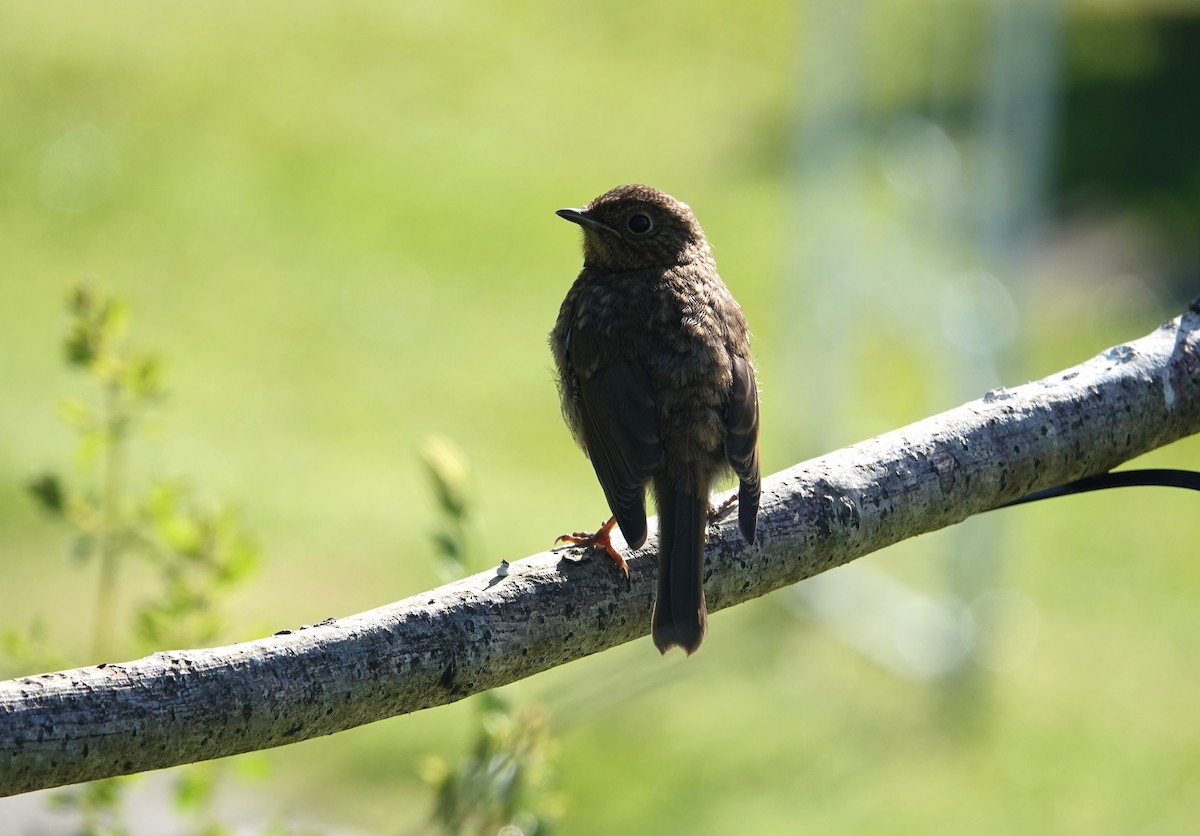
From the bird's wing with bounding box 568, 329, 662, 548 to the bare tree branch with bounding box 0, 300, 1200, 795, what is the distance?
342 mm

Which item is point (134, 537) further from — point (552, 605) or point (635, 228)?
point (635, 228)

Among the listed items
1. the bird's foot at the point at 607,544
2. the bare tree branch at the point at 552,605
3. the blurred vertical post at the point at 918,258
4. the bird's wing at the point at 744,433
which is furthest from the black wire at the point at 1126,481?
the blurred vertical post at the point at 918,258

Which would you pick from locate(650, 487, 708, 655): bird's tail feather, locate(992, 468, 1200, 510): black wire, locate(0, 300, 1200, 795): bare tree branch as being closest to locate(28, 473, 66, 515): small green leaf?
locate(0, 300, 1200, 795): bare tree branch

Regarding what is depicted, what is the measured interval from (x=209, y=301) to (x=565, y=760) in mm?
7541

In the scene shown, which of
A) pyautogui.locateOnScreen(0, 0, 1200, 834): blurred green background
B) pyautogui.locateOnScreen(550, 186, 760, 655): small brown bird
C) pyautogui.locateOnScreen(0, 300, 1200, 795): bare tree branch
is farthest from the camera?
pyautogui.locateOnScreen(0, 0, 1200, 834): blurred green background

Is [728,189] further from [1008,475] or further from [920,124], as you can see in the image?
[1008,475]

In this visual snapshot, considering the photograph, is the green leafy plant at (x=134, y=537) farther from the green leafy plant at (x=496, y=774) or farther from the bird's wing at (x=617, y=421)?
the bird's wing at (x=617, y=421)

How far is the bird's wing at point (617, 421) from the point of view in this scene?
365cm

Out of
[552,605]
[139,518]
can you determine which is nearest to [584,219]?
[139,518]

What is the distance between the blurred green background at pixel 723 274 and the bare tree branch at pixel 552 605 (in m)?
0.22

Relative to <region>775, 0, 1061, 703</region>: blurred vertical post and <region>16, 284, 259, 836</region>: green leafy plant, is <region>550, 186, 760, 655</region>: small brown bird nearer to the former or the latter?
<region>16, 284, 259, 836</region>: green leafy plant

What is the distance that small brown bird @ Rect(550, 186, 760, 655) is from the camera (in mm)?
3576

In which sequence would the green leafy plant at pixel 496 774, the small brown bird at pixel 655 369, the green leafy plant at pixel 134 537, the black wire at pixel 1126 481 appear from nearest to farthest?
the green leafy plant at pixel 496 774 < the black wire at pixel 1126 481 < the green leafy plant at pixel 134 537 < the small brown bird at pixel 655 369

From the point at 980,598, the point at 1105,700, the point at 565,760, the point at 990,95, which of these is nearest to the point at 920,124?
the point at 990,95
